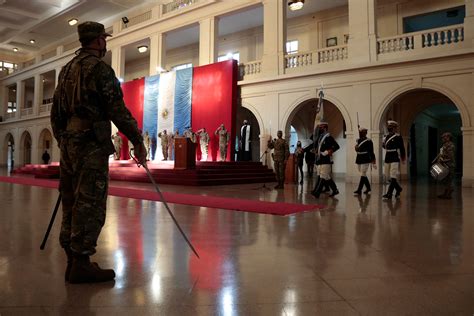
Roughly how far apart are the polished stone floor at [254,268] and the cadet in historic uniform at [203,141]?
12279mm

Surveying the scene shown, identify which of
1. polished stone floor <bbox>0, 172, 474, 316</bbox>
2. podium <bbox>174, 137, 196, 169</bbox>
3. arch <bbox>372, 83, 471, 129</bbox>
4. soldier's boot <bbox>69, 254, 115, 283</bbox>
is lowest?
polished stone floor <bbox>0, 172, 474, 316</bbox>

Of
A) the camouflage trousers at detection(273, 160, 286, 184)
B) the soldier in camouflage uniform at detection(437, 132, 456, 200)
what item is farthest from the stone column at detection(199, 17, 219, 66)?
the soldier in camouflage uniform at detection(437, 132, 456, 200)

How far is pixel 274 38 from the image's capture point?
16250mm

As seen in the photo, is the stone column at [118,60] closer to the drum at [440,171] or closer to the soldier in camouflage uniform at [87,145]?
the drum at [440,171]

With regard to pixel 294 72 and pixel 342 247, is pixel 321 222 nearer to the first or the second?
pixel 342 247

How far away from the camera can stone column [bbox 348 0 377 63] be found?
13750 mm

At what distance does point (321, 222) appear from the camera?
192 inches

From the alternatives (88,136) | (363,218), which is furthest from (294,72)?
(88,136)

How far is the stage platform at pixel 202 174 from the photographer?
1230 centimetres

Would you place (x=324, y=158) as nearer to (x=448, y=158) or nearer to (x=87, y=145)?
(x=448, y=158)

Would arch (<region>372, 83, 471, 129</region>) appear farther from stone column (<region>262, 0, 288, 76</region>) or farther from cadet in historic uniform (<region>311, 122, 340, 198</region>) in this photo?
cadet in historic uniform (<region>311, 122, 340, 198</region>)

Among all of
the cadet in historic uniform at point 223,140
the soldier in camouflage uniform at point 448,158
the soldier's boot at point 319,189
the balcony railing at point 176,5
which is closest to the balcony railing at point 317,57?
the cadet in historic uniform at point 223,140

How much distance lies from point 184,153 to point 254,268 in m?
10.7

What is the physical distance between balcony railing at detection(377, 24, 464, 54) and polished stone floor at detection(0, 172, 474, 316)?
973cm
